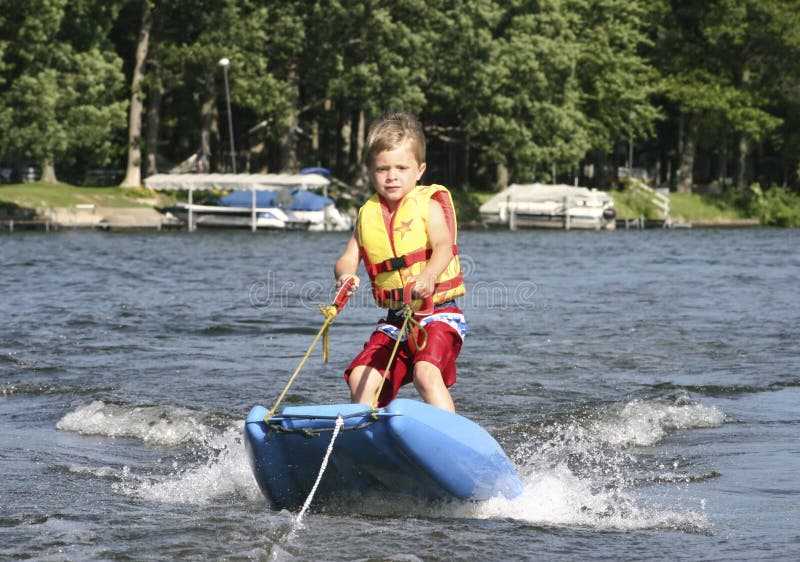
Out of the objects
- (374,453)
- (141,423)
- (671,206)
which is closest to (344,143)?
(671,206)

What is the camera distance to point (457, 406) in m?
11.0

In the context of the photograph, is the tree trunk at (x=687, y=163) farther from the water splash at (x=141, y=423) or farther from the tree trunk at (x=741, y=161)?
the water splash at (x=141, y=423)

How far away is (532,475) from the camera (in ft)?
26.3

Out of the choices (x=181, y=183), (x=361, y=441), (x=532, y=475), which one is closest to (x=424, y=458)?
(x=361, y=441)

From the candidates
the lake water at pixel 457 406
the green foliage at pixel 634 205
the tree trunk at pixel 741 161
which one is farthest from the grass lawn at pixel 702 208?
the lake water at pixel 457 406

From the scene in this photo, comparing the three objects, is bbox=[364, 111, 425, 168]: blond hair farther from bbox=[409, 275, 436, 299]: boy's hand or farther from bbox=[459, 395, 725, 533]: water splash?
bbox=[459, 395, 725, 533]: water splash

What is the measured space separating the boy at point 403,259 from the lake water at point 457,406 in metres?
0.63


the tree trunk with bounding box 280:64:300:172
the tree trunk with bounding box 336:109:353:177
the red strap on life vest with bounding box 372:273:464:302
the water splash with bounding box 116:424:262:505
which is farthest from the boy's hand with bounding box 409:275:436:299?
the tree trunk with bounding box 336:109:353:177

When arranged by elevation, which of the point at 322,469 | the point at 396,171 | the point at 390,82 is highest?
the point at 390,82

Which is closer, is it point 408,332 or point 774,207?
point 408,332

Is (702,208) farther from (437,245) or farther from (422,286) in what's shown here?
(422,286)

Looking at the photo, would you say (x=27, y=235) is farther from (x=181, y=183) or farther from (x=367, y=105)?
(x=367, y=105)

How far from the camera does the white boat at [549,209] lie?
57188 millimetres

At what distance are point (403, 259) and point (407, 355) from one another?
0.49 metres
